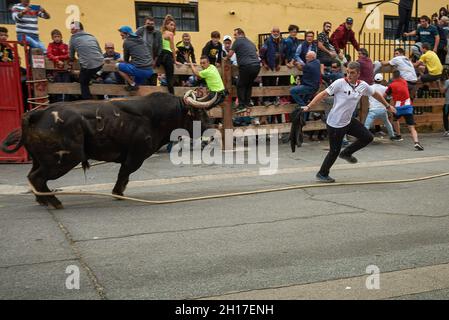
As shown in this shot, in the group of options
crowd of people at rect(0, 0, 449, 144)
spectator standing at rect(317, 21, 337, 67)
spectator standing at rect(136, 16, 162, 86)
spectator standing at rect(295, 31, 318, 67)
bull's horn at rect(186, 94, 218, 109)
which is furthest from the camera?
spectator standing at rect(317, 21, 337, 67)

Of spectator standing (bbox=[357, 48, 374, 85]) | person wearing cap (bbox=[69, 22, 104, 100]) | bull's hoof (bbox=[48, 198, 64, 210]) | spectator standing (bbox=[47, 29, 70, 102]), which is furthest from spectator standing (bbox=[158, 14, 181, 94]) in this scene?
bull's hoof (bbox=[48, 198, 64, 210])

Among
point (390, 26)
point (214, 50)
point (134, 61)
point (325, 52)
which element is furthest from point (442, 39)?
point (134, 61)

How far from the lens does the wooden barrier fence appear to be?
11.5 metres

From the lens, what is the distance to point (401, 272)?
5.13m

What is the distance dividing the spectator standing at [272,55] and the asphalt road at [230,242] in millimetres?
4936

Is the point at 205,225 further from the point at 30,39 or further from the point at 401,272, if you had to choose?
the point at 30,39

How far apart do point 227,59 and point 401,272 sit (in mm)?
8914

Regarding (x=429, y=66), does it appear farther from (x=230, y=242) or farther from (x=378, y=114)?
(x=230, y=242)

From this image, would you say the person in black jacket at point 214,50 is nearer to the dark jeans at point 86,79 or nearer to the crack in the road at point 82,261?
the dark jeans at point 86,79

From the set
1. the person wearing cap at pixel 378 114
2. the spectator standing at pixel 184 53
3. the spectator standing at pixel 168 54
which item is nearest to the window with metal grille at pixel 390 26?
the person wearing cap at pixel 378 114

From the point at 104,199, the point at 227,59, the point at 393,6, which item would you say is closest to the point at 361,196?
the point at 104,199

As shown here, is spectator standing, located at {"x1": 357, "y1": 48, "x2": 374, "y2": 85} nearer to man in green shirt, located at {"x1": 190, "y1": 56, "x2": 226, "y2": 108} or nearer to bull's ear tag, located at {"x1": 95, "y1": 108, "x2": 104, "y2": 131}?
man in green shirt, located at {"x1": 190, "y1": 56, "x2": 226, "y2": 108}

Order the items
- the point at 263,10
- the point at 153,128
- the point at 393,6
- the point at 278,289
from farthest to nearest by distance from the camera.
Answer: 1. the point at 393,6
2. the point at 263,10
3. the point at 153,128
4. the point at 278,289

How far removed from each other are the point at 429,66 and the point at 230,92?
21.7ft
